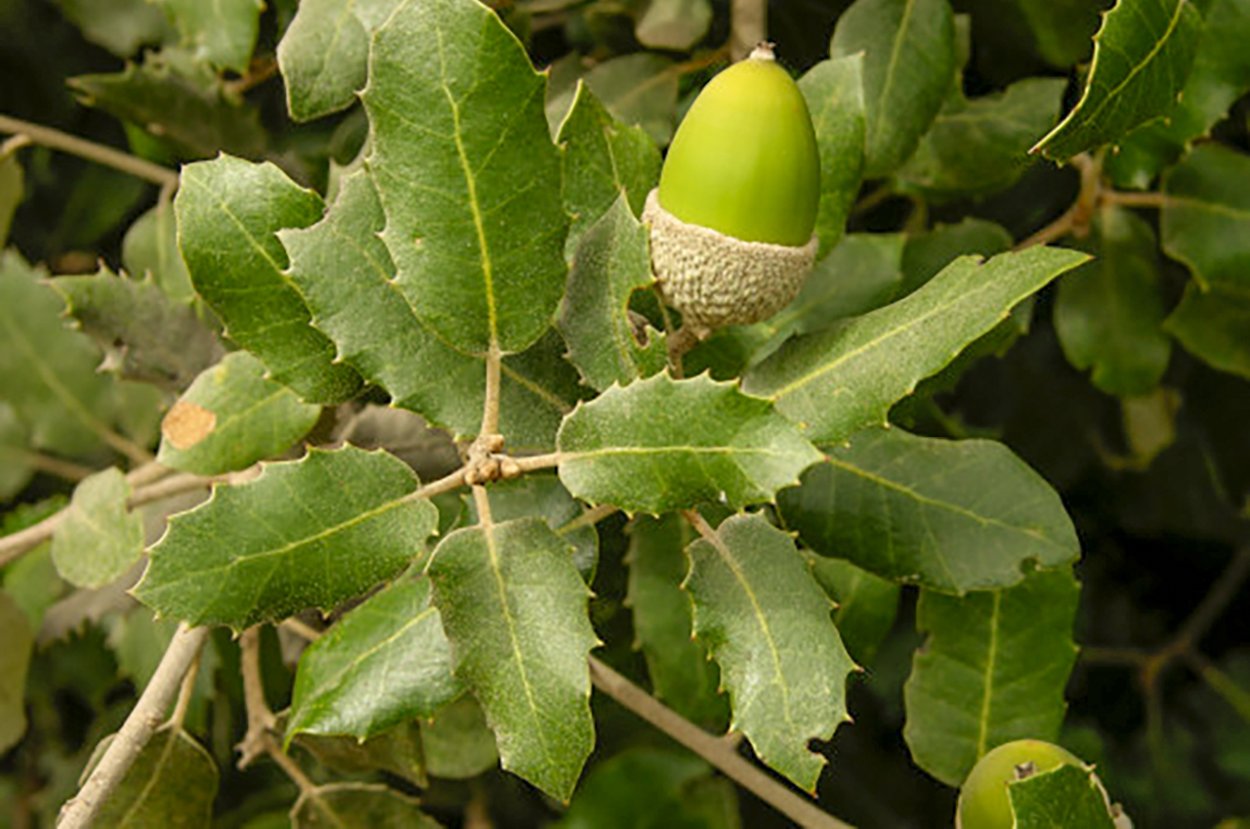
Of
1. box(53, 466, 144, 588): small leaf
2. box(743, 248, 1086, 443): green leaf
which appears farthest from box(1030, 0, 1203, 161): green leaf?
box(53, 466, 144, 588): small leaf

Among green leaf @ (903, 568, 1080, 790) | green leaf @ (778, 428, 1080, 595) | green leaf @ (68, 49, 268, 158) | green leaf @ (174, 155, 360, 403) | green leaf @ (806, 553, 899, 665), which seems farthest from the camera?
green leaf @ (68, 49, 268, 158)

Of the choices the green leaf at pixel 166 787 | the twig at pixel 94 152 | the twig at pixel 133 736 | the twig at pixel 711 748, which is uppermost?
the twig at pixel 94 152

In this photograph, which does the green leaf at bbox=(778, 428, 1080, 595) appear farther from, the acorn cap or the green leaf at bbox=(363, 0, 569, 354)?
the green leaf at bbox=(363, 0, 569, 354)

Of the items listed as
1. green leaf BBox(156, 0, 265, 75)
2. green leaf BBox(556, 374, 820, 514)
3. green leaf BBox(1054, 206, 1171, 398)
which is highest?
green leaf BBox(156, 0, 265, 75)

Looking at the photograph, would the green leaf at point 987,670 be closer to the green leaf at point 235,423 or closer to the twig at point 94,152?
the green leaf at point 235,423

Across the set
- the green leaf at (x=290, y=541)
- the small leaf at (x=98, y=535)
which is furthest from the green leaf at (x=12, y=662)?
the green leaf at (x=290, y=541)

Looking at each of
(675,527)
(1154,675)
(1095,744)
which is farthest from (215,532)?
(1154,675)
